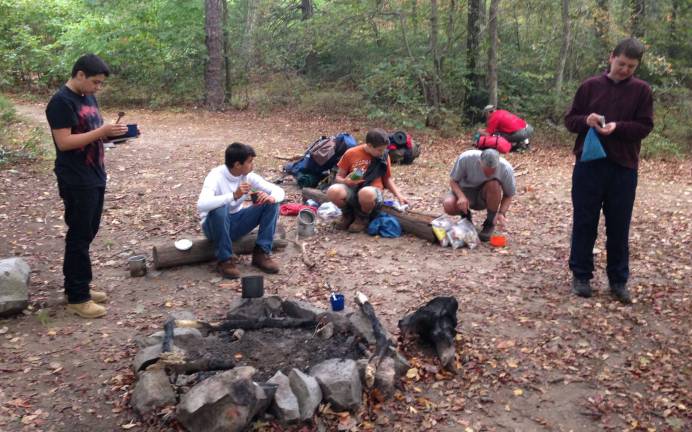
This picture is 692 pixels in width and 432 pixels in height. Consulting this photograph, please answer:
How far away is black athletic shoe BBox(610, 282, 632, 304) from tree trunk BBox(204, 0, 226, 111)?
12394 mm

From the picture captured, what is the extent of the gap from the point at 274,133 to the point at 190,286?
26.1 feet

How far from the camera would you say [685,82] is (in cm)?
1279

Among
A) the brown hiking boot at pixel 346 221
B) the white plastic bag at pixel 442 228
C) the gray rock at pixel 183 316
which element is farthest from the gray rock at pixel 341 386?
the brown hiking boot at pixel 346 221

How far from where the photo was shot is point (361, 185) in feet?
19.1

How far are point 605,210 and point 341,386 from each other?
96.9 inches

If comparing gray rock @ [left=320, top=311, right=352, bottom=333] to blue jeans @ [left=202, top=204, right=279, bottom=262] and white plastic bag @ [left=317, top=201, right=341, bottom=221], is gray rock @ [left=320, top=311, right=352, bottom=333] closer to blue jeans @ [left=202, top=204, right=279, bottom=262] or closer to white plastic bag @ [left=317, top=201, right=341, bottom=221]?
blue jeans @ [left=202, top=204, right=279, bottom=262]

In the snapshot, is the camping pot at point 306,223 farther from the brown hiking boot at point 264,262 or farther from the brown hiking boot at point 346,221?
the brown hiking boot at point 264,262

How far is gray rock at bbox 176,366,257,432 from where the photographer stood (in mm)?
2695

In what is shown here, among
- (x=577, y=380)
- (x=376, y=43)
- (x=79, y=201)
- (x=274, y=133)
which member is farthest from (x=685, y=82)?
(x=79, y=201)

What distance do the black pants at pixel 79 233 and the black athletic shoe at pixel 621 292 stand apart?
3.71m

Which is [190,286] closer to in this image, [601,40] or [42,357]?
[42,357]

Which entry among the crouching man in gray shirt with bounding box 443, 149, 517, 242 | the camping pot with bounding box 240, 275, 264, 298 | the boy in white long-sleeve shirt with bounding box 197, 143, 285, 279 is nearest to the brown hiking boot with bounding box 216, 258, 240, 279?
the boy in white long-sleeve shirt with bounding box 197, 143, 285, 279

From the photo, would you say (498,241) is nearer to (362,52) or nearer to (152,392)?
(152,392)

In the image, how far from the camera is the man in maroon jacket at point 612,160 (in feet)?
12.8
